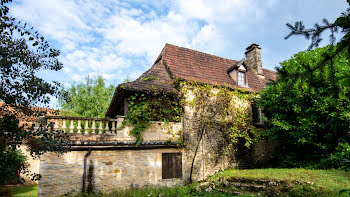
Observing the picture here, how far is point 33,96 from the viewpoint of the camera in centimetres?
436

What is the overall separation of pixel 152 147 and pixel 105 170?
2.36 metres

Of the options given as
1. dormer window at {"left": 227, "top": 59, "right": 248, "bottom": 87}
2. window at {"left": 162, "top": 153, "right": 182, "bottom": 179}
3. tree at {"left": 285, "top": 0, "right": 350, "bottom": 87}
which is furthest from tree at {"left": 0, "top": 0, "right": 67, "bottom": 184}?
dormer window at {"left": 227, "top": 59, "right": 248, "bottom": 87}

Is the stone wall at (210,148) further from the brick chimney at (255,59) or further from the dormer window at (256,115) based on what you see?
the brick chimney at (255,59)

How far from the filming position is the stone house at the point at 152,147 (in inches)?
360

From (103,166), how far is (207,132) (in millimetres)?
5851

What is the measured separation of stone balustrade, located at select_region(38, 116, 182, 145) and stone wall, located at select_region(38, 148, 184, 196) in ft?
1.68

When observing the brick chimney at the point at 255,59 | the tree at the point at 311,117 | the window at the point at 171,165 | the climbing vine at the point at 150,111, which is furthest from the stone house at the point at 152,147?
the brick chimney at the point at 255,59

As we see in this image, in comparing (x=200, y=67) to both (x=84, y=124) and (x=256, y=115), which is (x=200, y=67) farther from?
(x=84, y=124)

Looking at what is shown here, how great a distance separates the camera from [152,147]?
10.8m

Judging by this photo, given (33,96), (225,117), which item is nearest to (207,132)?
(225,117)

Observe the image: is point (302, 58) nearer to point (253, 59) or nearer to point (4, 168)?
point (253, 59)

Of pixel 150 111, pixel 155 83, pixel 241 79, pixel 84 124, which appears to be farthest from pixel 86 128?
pixel 241 79

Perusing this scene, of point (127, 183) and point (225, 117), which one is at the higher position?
point (225, 117)

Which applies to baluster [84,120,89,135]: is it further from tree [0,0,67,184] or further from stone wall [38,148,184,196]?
tree [0,0,67,184]
